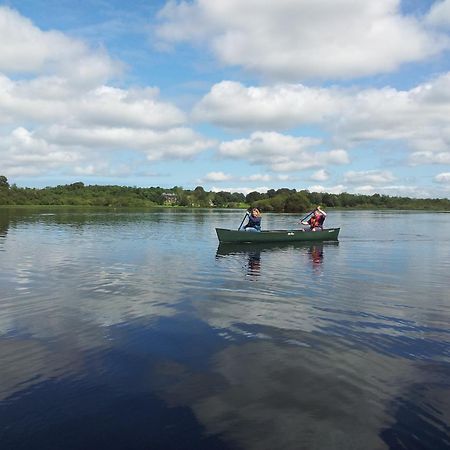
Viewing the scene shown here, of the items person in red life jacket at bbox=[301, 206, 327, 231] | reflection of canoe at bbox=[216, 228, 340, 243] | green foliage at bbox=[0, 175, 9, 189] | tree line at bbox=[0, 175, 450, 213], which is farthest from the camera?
green foliage at bbox=[0, 175, 9, 189]

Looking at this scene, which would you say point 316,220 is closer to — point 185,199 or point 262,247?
point 262,247

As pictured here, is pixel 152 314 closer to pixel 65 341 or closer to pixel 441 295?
pixel 65 341

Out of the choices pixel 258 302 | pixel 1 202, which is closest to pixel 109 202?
pixel 1 202

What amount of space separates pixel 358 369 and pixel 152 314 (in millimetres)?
6655

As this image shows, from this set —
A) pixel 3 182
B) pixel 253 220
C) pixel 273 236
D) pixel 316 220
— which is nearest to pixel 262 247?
pixel 273 236

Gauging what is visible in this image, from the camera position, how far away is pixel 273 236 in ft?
116

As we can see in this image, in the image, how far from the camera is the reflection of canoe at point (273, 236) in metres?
34.0

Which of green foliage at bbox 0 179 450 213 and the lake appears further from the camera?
green foliage at bbox 0 179 450 213

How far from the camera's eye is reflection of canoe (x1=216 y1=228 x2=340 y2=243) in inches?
1337

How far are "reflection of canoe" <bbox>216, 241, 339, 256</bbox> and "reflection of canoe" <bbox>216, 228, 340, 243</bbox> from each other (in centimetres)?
34

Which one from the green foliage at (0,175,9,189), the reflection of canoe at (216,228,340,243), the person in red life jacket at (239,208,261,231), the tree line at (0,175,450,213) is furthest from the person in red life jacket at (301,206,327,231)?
the green foliage at (0,175,9,189)

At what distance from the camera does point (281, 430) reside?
706 centimetres

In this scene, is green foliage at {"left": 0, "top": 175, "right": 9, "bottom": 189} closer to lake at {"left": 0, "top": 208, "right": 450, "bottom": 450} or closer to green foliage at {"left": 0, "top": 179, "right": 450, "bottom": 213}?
green foliage at {"left": 0, "top": 179, "right": 450, "bottom": 213}

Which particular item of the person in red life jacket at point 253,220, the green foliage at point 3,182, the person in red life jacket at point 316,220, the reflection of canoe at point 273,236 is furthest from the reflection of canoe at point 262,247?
the green foliage at point 3,182
